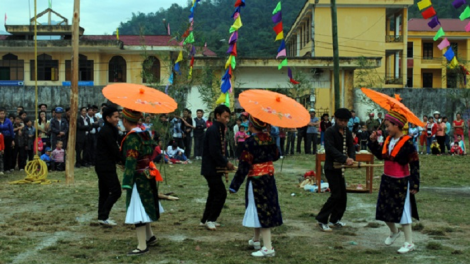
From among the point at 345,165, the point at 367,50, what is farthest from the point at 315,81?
the point at 345,165

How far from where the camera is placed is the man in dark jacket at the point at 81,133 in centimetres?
1734

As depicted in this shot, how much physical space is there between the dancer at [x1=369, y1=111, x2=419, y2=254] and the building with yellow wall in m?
46.7

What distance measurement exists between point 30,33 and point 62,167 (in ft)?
101

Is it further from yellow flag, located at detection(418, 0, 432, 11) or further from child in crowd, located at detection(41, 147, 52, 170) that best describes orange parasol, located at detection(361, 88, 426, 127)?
child in crowd, located at detection(41, 147, 52, 170)

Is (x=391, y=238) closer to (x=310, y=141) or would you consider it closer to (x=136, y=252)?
(x=136, y=252)

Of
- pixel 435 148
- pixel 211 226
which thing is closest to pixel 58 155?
pixel 211 226

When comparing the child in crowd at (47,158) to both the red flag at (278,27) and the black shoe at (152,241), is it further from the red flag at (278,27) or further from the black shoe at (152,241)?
the black shoe at (152,241)

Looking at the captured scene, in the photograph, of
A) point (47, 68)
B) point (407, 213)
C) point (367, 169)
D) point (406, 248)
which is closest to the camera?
point (406, 248)

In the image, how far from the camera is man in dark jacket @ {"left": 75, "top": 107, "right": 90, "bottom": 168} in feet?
56.9

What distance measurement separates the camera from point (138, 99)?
7.29 metres

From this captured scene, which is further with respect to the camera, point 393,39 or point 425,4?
point 393,39

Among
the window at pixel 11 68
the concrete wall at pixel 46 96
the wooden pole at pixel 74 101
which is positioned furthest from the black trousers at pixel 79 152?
the window at pixel 11 68

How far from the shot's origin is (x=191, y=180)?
14836mm

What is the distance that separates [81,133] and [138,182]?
10991mm
